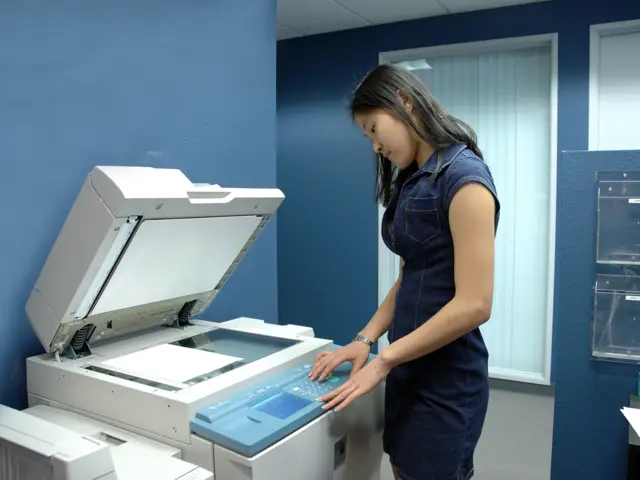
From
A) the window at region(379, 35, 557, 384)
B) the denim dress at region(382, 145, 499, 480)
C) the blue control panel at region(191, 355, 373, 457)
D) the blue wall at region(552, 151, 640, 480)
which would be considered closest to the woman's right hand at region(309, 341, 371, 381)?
the blue control panel at region(191, 355, 373, 457)

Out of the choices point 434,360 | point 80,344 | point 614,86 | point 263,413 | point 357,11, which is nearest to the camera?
point 263,413

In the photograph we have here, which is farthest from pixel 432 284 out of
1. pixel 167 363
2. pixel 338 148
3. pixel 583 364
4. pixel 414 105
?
pixel 338 148

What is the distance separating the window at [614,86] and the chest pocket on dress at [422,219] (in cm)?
259

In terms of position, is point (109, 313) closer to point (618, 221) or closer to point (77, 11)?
point (77, 11)

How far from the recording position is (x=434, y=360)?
1.14 m

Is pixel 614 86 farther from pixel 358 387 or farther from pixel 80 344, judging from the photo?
pixel 80 344

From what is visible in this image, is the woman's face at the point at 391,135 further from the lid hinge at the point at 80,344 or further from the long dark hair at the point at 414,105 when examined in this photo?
the lid hinge at the point at 80,344

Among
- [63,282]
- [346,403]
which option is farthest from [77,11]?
[346,403]

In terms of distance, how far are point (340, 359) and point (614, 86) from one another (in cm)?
280

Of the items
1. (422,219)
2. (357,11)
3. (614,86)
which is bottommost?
(422,219)

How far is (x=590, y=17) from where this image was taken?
317 centimetres

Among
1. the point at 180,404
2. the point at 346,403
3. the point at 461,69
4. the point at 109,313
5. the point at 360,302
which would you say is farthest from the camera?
the point at 360,302

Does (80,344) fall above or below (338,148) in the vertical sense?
below

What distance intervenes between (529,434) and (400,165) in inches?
89.5
